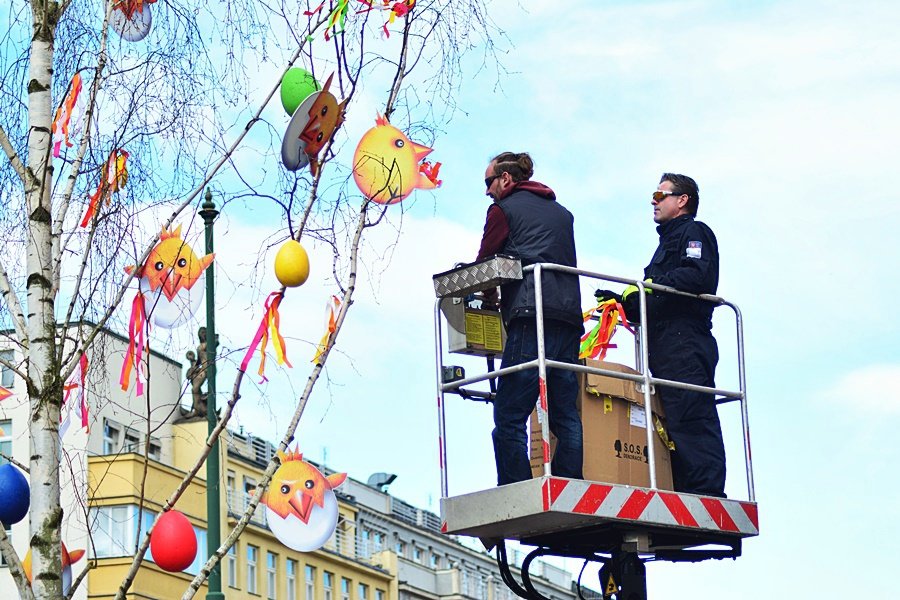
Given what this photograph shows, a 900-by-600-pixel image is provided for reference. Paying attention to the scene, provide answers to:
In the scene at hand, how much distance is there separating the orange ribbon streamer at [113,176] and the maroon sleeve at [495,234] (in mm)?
2163

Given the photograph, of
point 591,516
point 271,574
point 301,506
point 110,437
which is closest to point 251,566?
point 271,574

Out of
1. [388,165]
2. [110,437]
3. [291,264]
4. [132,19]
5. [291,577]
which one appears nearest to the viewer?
[291,264]

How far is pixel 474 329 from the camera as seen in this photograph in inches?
416

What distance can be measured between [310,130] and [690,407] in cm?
293

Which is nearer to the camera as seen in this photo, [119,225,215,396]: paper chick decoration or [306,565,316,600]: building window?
[119,225,215,396]: paper chick decoration

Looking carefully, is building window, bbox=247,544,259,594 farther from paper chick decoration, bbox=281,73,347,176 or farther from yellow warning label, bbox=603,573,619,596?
paper chick decoration, bbox=281,73,347,176

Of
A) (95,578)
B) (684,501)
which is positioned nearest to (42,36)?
(684,501)

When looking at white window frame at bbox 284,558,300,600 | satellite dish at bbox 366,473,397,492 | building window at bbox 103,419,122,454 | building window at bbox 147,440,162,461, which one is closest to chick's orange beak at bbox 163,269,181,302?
building window at bbox 103,419,122,454

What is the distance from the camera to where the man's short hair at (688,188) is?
34.9 ft

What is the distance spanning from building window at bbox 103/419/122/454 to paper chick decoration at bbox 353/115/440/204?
1949 inches

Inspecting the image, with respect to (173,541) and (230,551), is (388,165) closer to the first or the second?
(173,541)

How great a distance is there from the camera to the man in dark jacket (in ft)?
32.3

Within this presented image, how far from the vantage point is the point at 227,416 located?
938 cm

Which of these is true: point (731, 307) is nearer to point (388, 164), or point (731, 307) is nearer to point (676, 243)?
point (676, 243)
